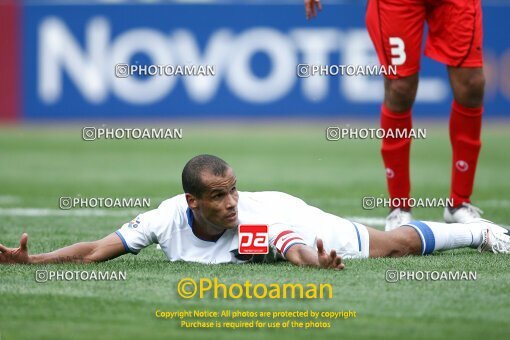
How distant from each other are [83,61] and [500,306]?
1497cm

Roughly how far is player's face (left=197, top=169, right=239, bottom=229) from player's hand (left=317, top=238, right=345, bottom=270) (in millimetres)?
572

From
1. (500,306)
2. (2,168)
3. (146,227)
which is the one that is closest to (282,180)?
(2,168)

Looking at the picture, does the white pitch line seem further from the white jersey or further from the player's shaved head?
the player's shaved head

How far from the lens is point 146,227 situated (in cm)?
602

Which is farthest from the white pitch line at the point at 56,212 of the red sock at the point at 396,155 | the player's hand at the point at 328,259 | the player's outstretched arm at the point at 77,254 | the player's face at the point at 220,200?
the player's hand at the point at 328,259

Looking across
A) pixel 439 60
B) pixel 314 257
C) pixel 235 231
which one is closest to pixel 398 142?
pixel 439 60

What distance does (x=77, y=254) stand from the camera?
601 centimetres

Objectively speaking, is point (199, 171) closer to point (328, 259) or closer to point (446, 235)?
point (328, 259)

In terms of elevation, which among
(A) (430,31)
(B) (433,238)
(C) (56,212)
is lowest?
(C) (56,212)

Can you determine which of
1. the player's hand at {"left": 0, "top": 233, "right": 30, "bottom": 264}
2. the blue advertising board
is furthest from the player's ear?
the blue advertising board

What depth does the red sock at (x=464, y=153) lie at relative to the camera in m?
7.36

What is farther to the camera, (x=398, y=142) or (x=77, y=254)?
(x=398, y=142)

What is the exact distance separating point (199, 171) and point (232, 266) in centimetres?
56

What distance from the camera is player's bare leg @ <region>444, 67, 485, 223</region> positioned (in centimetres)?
720
